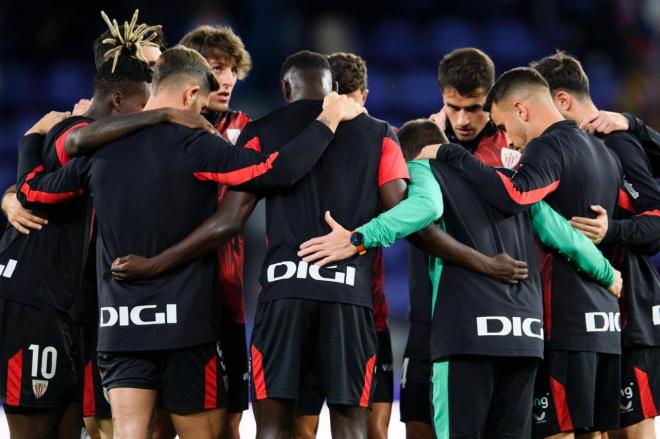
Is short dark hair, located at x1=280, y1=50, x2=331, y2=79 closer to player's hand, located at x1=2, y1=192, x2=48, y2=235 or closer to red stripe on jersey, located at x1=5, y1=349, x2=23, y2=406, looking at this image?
player's hand, located at x1=2, y1=192, x2=48, y2=235

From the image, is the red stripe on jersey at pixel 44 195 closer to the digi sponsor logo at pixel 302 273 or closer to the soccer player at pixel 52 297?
the soccer player at pixel 52 297

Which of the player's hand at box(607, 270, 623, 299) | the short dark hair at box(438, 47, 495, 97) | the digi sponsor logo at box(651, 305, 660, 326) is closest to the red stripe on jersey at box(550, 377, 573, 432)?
the player's hand at box(607, 270, 623, 299)

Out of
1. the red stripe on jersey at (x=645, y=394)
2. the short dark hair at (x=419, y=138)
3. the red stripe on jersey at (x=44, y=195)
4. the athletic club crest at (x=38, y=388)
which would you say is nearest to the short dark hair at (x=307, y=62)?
the short dark hair at (x=419, y=138)

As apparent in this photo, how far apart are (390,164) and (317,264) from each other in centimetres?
59

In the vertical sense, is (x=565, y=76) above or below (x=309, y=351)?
above

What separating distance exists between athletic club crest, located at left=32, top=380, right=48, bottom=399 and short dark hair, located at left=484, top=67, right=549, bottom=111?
2.64 m

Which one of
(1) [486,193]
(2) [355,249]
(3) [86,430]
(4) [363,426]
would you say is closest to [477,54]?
(1) [486,193]

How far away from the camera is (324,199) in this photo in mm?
4500

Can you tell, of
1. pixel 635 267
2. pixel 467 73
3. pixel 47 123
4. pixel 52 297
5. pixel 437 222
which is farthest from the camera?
pixel 467 73

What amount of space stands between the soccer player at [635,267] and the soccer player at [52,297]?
226 cm

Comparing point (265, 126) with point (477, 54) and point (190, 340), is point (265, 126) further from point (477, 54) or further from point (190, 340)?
point (477, 54)

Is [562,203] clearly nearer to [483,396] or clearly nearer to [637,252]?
[637,252]

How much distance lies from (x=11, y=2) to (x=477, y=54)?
830cm

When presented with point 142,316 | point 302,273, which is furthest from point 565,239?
point 142,316
